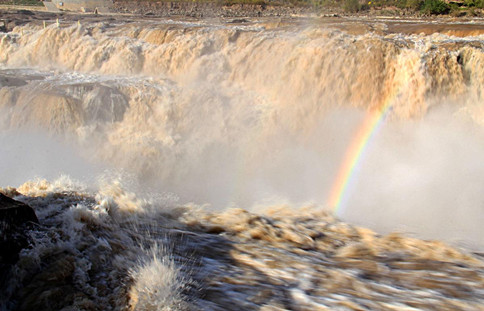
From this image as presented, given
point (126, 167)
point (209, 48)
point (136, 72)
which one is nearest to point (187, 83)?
point (209, 48)

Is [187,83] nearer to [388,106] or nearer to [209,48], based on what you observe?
[209,48]

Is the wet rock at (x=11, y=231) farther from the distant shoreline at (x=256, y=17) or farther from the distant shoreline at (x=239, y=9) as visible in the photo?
the distant shoreline at (x=239, y=9)

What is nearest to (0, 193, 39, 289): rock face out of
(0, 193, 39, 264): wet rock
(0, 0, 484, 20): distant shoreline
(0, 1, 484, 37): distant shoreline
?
(0, 193, 39, 264): wet rock

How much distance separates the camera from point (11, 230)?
7.79ft

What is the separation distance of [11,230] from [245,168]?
6.56 meters

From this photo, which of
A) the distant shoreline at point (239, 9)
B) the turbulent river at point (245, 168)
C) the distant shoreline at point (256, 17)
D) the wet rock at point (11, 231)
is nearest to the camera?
the wet rock at point (11, 231)

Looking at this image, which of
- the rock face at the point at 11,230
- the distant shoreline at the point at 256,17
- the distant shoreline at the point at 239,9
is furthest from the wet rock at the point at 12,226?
the distant shoreline at the point at 239,9

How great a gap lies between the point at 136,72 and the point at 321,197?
23.7ft

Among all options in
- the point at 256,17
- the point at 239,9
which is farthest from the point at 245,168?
the point at 239,9

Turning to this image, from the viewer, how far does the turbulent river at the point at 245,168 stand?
250 centimetres

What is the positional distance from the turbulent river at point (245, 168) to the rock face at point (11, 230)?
0.05m

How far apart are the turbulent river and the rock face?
0.18ft

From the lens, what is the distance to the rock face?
221 centimetres

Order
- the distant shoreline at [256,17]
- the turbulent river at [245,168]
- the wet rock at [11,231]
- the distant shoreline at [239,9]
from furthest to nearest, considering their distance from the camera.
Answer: the distant shoreline at [239,9] → the distant shoreline at [256,17] → the turbulent river at [245,168] → the wet rock at [11,231]
